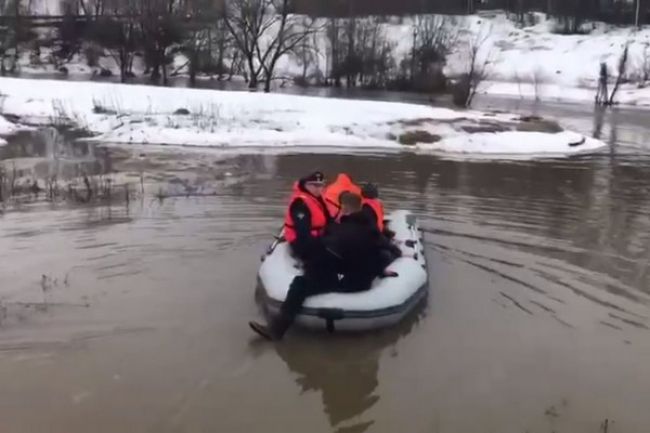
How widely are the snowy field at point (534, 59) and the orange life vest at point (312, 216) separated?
3538 centimetres

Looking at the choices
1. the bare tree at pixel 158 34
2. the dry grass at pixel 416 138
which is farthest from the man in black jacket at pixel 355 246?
the bare tree at pixel 158 34

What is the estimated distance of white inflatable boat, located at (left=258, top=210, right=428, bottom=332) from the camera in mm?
6652

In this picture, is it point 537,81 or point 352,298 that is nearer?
point 352,298

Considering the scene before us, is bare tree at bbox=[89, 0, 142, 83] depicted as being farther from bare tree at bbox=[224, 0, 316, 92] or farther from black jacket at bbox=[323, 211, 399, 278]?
black jacket at bbox=[323, 211, 399, 278]

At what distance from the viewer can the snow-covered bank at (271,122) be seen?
20.7 m

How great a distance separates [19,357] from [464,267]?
4951 mm

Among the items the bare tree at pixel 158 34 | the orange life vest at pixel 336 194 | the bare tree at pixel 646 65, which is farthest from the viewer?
the bare tree at pixel 646 65

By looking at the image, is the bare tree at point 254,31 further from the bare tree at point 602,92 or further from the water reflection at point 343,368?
the water reflection at point 343,368

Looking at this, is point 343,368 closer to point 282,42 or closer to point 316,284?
point 316,284

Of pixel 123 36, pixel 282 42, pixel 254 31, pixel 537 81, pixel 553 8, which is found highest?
pixel 553 8

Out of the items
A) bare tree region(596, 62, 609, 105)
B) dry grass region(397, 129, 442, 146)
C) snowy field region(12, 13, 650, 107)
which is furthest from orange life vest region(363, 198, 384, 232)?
snowy field region(12, 13, 650, 107)

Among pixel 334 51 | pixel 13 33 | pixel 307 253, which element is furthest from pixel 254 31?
pixel 307 253

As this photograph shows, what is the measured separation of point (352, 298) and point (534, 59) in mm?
51837

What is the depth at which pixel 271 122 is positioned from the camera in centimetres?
2239
